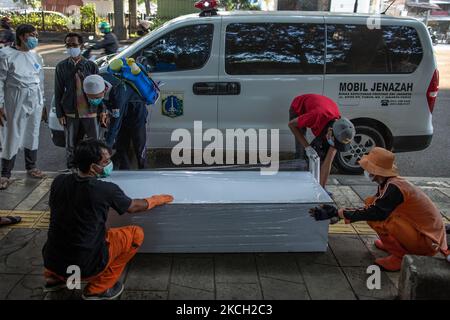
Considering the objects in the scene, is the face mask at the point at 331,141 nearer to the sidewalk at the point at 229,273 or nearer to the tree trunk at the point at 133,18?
the sidewalk at the point at 229,273

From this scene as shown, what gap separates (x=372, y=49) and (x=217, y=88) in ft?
6.03

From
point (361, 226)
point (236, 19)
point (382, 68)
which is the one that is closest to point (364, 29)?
point (382, 68)

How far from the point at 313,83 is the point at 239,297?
3.02 meters

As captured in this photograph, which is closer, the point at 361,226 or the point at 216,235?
the point at 216,235

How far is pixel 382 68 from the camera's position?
5457 millimetres

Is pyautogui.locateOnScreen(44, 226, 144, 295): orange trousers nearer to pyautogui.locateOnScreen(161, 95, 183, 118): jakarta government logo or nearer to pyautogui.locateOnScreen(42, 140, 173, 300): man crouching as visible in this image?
pyautogui.locateOnScreen(42, 140, 173, 300): man crouching

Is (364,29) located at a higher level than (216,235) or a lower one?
higher

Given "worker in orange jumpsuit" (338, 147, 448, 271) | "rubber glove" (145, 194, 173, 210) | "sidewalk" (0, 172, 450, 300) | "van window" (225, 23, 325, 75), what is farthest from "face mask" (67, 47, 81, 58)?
"worker in orange jumpsuit" (338, 147, 448, 271)

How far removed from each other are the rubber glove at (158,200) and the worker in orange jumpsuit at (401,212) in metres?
1.24

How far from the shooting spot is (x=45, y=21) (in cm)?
2206

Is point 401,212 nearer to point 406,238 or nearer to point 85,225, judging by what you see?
point 406,238

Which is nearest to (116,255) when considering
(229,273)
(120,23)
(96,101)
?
(229,273)

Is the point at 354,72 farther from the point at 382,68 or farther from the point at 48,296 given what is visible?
the point at 48,296

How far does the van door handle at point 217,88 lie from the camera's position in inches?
209
